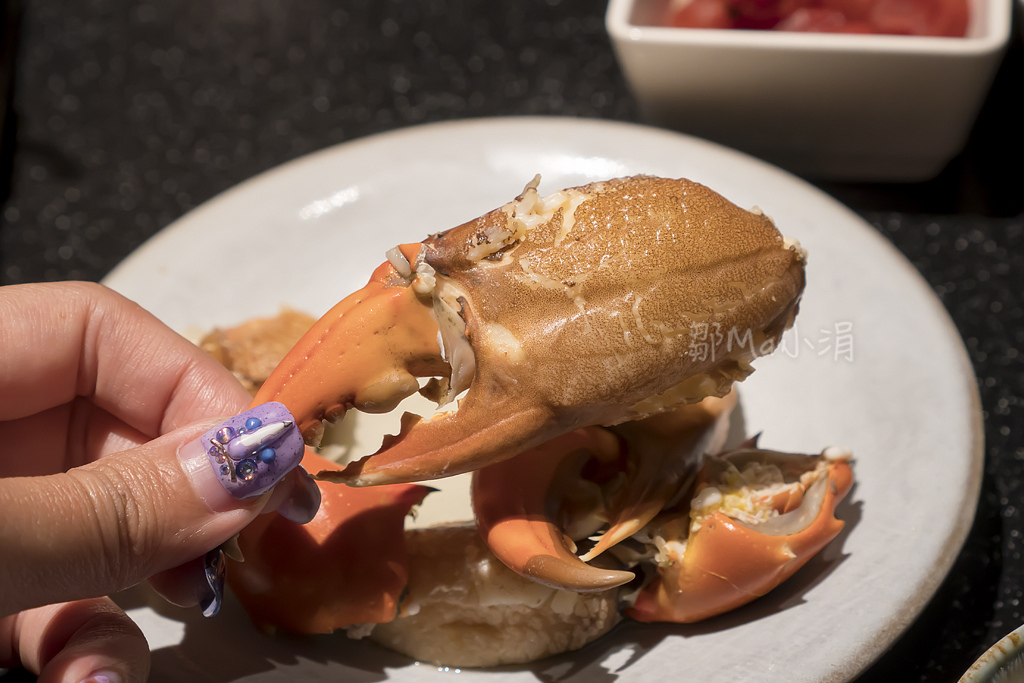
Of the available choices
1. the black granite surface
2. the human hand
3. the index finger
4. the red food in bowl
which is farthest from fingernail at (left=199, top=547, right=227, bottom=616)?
the red food in bowl

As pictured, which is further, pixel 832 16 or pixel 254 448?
pixel 832 16

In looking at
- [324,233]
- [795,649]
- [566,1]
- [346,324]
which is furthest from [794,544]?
[566,1]

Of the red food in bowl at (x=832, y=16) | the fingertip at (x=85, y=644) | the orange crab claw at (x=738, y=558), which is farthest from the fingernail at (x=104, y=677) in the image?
the red food in bowl at (x=832, y=16)

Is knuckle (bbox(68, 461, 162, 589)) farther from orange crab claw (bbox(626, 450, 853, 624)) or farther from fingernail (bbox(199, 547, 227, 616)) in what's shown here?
orange crab claw (bbox(626, 450, 853, 624))

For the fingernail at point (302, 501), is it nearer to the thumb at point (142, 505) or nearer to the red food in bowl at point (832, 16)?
the thumb at point (142, 505)

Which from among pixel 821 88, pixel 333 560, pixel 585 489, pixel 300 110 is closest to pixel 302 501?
pixel 333 560

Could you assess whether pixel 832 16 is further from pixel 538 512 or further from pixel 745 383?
pixel 538 512

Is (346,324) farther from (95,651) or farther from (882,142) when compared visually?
(882,142)
